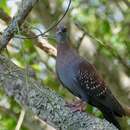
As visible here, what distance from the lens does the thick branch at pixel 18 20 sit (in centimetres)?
263

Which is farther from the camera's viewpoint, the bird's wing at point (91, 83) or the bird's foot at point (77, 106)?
the bird's wing at point (91, 83)

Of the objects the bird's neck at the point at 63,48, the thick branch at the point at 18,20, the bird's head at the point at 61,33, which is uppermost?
the thick branch at the point at 18,20

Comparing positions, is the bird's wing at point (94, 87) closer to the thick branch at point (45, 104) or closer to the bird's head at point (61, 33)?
the bird's head at point (61, 33)

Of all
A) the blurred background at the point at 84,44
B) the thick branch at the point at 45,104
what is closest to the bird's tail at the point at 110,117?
the thick branch at the point at 45,104

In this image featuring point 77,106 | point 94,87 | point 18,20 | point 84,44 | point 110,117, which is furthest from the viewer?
point 84,44

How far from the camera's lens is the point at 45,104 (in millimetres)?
2811

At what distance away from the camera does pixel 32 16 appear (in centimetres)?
532

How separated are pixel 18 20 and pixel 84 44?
2521mm

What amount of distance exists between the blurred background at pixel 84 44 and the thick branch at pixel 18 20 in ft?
4.16

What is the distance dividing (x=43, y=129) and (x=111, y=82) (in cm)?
153

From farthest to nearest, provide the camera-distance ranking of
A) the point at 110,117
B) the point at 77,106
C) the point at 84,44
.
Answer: the point at 84,44 → the point at 110,117 → the point at 77,106

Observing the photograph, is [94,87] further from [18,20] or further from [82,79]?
[18,20]

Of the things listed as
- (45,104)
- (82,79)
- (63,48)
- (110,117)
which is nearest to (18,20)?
(45,104)

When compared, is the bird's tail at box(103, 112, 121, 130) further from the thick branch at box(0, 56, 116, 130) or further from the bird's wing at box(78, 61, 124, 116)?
the thick branch at box(0, 56, 116, 130)
